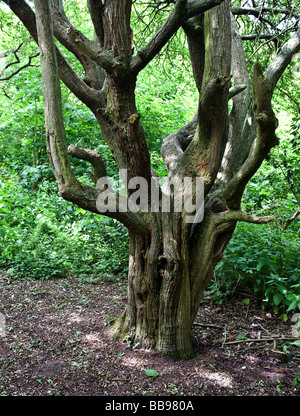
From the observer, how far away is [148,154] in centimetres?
311

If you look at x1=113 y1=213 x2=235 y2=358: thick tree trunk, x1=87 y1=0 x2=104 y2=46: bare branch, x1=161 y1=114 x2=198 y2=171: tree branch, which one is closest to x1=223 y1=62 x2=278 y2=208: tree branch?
x1=113 y1=213 x2=235 y2=358: thick tree trunk

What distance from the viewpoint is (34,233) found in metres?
5.96

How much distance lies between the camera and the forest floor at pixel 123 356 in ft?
8.64

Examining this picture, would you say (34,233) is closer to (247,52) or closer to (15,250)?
(15,250)

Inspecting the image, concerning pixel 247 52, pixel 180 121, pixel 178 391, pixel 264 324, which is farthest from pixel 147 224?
pixel 180 121

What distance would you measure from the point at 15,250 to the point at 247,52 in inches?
192

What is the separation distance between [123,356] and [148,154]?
178cm

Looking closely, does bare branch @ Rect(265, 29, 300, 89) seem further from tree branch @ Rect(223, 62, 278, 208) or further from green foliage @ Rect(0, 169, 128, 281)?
green foliage @ Rect(0, 169, 128, 281)

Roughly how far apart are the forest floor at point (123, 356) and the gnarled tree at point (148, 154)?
280 millimetres

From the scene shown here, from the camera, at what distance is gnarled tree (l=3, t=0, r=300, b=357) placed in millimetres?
2637

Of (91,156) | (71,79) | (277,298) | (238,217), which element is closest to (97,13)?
(71,79)

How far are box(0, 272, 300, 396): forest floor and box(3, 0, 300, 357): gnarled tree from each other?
280mm

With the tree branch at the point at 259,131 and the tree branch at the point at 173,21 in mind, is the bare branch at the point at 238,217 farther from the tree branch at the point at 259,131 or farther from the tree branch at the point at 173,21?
the tree branch at the point at 173,21
